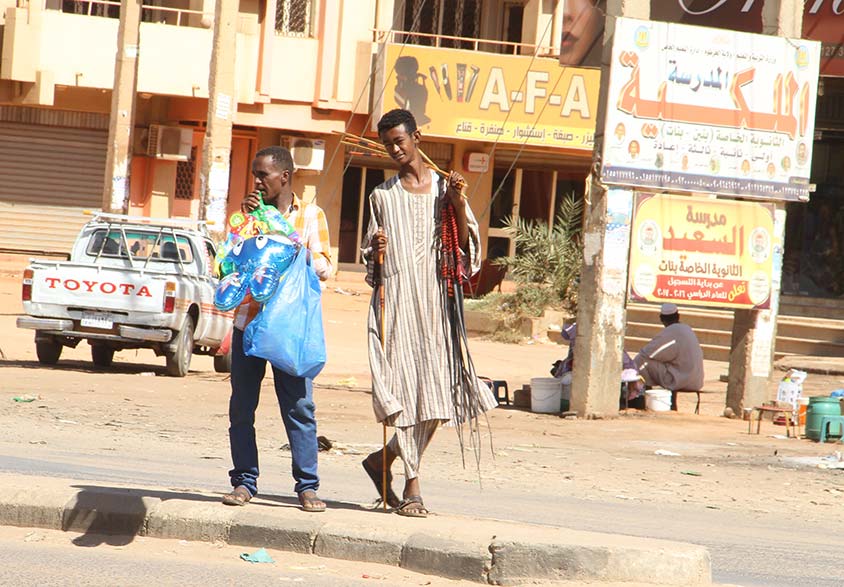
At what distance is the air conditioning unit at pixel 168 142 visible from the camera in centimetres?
3098

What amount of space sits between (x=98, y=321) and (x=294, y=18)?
59.0 ft

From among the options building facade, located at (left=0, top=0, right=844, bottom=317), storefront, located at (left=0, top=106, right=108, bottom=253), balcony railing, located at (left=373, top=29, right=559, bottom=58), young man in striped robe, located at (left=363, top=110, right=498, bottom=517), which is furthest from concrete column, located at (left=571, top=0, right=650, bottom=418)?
storefront, located at (left=0, top=106, right=108, bottom=253)

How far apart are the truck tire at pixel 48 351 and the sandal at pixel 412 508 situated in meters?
10.3

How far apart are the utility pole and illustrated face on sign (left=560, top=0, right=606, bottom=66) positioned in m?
6.10

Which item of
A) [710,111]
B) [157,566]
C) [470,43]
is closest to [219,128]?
[710,111]

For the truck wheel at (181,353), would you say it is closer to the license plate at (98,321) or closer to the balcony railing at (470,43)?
the license plate at (98,321)

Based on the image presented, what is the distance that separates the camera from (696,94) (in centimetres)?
1460

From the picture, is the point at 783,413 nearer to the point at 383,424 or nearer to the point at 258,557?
the point at 383,424

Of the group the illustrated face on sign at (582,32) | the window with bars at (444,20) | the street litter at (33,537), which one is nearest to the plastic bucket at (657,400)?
the illustrated face on sign at (582,32)

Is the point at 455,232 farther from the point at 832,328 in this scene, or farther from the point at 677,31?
the point at 832,328

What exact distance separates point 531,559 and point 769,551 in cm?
213

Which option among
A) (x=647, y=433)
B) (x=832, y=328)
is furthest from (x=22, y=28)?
(x=647, y=433)

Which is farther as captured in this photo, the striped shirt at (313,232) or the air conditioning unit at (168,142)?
the air conditioning unit at (168,142)

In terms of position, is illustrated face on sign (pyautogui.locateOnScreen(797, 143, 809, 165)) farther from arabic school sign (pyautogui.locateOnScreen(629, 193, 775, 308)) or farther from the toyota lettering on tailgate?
the toyota lettering on tailgate
